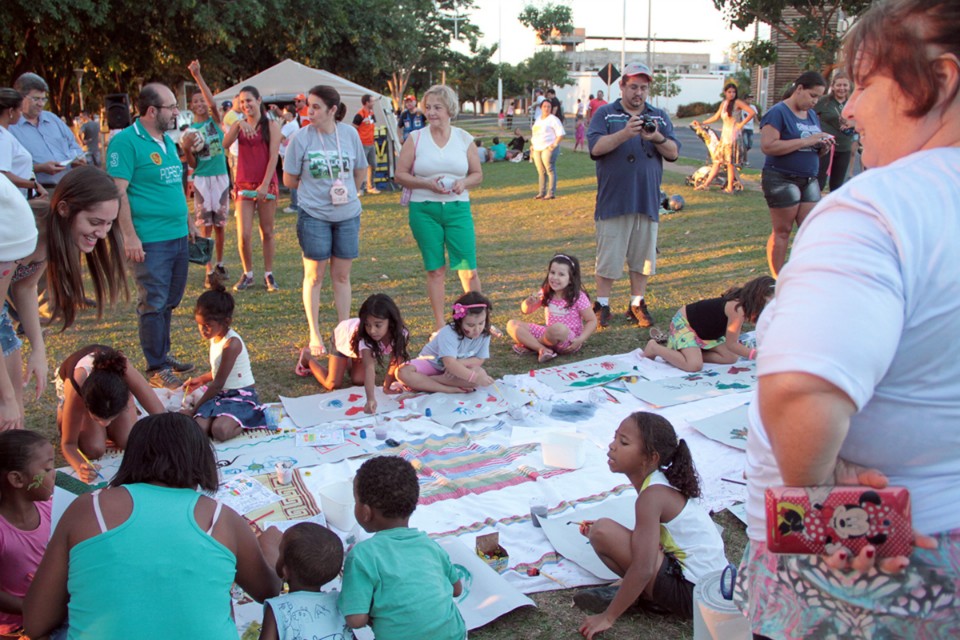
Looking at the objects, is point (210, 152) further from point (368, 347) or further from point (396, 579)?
point (396, 579)

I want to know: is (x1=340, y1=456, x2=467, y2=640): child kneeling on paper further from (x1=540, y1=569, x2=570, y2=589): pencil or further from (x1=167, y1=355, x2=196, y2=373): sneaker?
(x1=167, y1=355, x2=196, y2=373): sneaker

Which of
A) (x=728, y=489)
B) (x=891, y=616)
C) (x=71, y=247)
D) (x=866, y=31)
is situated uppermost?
(x=866, y=31)

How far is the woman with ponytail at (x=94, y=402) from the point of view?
3.87m

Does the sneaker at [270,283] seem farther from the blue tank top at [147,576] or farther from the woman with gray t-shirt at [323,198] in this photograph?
the blue tank top at [147,576]

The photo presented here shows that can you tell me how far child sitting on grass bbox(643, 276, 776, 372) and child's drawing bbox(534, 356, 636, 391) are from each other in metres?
0.29

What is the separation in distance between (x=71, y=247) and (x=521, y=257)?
6.07 meters

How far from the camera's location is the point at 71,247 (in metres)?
3.37

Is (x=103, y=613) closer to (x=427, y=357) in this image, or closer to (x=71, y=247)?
(x=71, y=247)

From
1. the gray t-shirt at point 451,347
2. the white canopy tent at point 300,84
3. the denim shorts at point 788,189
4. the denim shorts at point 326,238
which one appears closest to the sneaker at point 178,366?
the denim shorts at point 326,238

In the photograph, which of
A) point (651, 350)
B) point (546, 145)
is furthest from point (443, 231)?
point (546, 145)

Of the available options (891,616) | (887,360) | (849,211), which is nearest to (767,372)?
(887,360)

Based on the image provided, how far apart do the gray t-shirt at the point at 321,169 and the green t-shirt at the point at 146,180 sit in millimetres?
815

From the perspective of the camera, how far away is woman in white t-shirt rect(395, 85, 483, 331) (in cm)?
553

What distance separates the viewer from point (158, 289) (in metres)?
5.06
